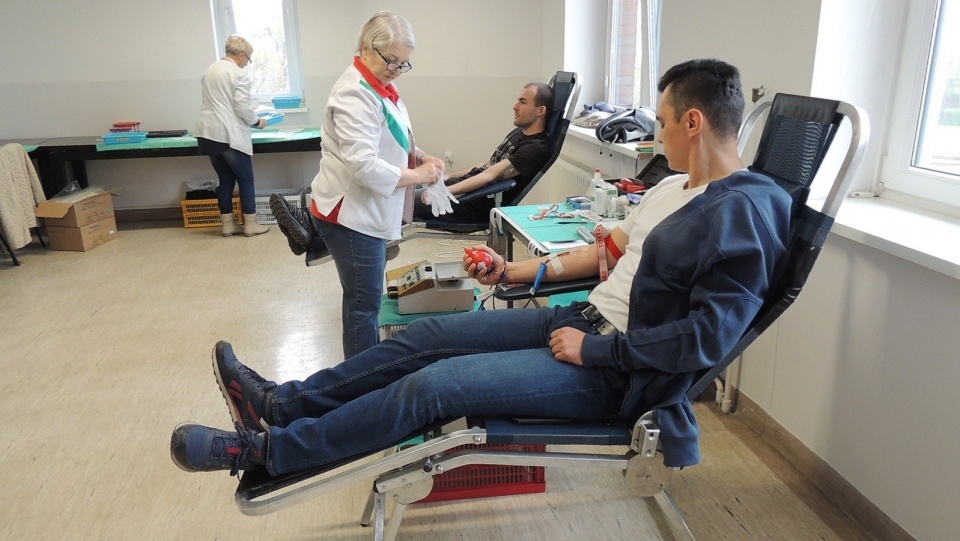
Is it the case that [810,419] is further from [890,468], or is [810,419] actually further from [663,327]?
[663,327]

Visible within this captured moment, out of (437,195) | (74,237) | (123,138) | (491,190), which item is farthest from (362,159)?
(123,138)

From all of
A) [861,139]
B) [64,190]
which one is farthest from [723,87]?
[64,190]

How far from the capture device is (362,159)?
7.17 ft

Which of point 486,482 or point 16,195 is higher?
point 16,195

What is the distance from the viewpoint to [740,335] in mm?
1455

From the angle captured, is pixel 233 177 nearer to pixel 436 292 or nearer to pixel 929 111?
pixel 436 292

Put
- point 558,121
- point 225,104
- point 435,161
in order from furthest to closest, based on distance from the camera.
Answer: point 225,104
point 558,121
point 435,161

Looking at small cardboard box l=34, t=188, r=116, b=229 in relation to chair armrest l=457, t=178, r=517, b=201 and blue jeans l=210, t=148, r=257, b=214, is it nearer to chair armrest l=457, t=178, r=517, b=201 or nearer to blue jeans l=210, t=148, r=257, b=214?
blue jeans l=210, t=148, r=257, b=214

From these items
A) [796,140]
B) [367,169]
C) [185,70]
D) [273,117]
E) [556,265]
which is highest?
[185,70]

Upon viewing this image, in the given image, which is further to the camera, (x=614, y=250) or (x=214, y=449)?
(x=614, y=250)

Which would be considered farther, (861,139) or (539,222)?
(539,222)

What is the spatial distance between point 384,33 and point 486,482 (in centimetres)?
140

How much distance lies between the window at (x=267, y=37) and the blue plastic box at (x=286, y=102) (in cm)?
17

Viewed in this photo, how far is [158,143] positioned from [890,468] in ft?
16.5
